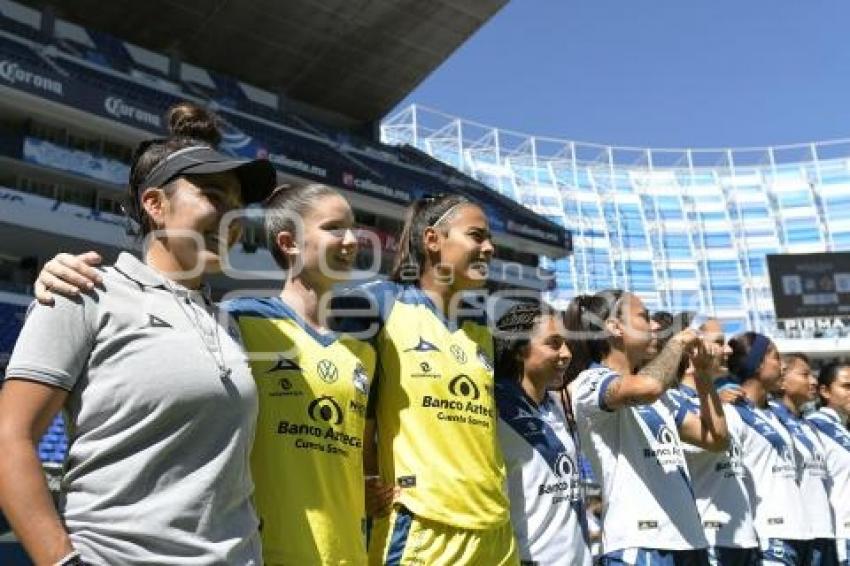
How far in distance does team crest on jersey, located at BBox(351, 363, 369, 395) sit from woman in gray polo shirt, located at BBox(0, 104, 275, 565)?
0.44 meters

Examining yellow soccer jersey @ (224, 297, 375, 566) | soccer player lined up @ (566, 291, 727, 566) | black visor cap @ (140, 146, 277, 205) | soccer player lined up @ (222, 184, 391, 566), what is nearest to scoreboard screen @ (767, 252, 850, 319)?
soccer player lined up @ (566, 291, 727, 566)

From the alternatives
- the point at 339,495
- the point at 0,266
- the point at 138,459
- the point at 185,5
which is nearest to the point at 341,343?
the point at 339,495

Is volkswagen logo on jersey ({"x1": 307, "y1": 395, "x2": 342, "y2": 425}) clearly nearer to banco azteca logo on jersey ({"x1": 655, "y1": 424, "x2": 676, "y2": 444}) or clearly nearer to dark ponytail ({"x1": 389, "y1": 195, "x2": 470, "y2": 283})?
dark ponytail ({"x1": 389, "y1": 195, "x2": 470, "y2": 283})

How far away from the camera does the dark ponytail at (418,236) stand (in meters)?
2.74

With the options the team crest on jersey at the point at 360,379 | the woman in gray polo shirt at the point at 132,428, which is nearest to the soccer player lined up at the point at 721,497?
the team crest on jersey at the point at 360,379

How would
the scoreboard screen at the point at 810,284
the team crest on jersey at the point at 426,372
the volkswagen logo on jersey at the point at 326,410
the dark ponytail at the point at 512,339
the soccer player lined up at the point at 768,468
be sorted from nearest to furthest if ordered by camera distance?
the volkswagen logo on jersey at the point at 326,410 → the team crest on jersey at the point at 426,372 → the dark ponytail at the point at 512,339 → the soccer player lined up at the point at 768,468 → the scoreboard screen at the point at 810,284

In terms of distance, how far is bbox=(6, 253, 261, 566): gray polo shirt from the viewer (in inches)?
57.8

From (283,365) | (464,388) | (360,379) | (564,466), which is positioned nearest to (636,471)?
(564,466)

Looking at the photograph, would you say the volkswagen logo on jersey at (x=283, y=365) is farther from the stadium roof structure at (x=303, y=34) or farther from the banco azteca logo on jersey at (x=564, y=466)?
the stadium roof structure at (x=303, y=34)

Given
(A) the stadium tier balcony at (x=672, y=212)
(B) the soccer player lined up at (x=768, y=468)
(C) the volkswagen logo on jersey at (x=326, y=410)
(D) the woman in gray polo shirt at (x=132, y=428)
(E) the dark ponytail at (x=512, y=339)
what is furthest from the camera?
(A) the stadium tier balcony at (x=672, y=212)

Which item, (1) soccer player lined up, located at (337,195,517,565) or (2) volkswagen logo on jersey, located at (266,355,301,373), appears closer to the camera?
(2) volkswagen logo on jersey, located at (266,355,301,373)

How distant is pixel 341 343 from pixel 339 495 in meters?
0.44

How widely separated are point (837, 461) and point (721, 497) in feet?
6.11

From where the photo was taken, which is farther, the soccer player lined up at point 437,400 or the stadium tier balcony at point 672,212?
the stadium tier balcony at point 672,212
